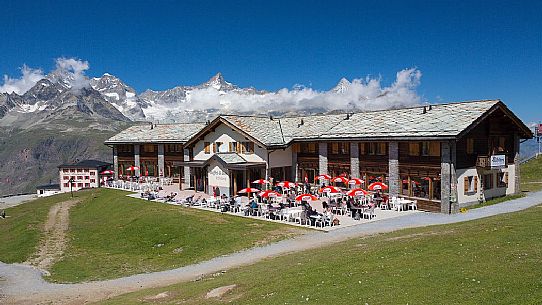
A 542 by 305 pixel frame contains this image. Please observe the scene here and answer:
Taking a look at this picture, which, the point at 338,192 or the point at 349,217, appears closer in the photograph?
the point at 349,217

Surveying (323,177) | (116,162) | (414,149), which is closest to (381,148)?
(414,149)

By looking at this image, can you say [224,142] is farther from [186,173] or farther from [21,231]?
[21,231]

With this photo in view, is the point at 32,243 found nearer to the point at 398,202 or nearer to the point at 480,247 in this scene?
the point at 398,202

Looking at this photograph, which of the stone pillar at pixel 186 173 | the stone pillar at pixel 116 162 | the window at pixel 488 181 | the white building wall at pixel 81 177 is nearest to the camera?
the window at pixel 488 181

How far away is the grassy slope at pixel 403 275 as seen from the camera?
43.7 feet

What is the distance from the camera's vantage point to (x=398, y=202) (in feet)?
125

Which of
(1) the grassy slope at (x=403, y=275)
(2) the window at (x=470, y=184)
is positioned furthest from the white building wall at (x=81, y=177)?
(1) the grassy slope at (x=403, y=275)

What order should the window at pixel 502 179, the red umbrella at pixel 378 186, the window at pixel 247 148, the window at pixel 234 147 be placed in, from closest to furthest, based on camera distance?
the red umbrella at pixel 378 186, the window at pixel 502 179, the window at pixel 247 148, the window at pixel 234 147

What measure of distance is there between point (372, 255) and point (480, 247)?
13.7 feet

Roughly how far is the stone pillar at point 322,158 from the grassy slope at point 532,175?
19436 millimetres

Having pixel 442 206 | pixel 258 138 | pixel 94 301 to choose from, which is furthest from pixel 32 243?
pixel 442 206

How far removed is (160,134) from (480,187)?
1705 inches

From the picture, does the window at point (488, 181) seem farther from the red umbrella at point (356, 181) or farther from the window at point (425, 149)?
the red umbrella at point (356, 181)

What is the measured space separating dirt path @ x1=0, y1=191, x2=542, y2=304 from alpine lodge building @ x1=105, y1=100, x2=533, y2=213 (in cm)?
387
